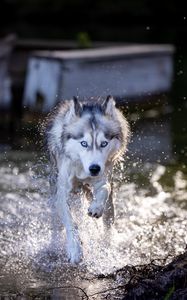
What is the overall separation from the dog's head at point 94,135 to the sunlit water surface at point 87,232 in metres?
0.76

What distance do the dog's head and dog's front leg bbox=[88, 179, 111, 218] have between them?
0.21 meters

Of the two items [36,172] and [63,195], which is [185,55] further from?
[63,195]

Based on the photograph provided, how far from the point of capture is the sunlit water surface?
6.90m

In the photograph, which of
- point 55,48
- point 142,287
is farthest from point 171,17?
point 142,287

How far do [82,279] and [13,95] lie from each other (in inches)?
396

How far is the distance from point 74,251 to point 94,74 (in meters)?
8.63

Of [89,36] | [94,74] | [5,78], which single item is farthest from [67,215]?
[89,36]

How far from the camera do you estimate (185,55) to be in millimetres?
23328

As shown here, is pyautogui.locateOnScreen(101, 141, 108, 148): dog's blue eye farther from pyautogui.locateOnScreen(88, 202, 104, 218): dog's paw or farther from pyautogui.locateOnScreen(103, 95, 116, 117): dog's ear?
pyautogui.locateOnScreen(88, 202, 104, 218): dog's paw

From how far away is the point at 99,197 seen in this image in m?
7.06

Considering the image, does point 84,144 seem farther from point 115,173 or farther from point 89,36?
point 89,36

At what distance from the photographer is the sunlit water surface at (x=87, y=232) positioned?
6902 mm

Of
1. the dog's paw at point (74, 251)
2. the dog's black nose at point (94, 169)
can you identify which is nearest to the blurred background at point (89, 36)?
the dog's paw at point (74, 251)

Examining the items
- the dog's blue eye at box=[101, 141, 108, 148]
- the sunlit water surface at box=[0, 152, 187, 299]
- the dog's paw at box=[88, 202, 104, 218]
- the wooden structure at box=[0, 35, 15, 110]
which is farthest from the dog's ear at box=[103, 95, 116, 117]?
the wooden structure at box=[0, 35, 15, 110]
